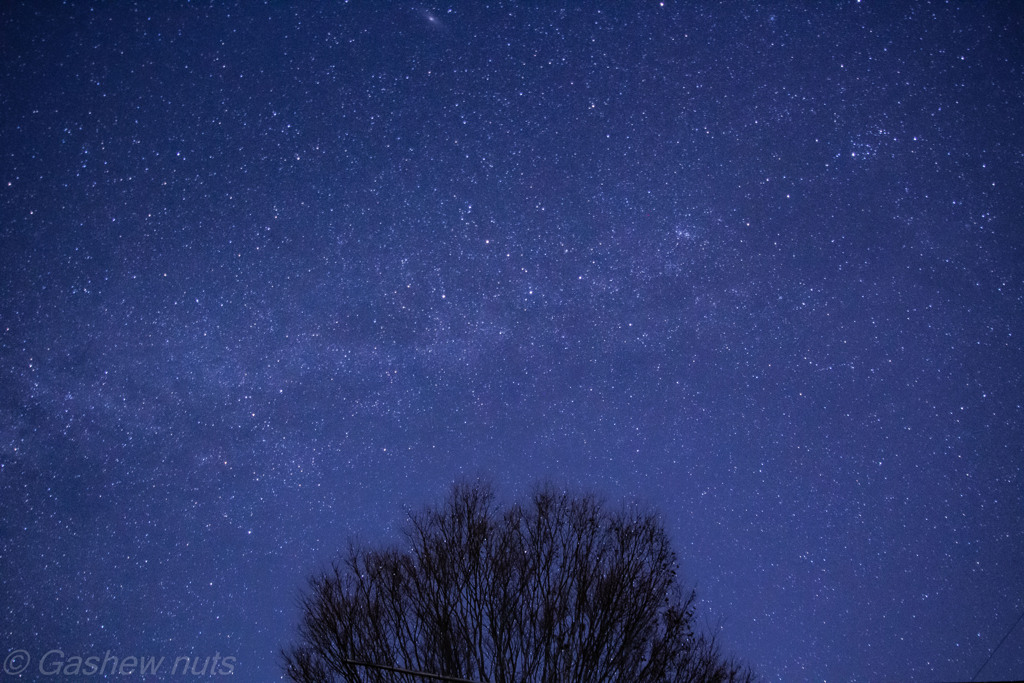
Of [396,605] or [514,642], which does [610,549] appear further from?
[396,605]

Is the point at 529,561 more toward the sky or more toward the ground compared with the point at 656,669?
more toward the sky

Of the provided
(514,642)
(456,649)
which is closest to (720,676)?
(514,642)

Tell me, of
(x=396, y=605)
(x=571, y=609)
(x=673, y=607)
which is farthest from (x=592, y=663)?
(x=396, y=605)

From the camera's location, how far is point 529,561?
14094 millimetres

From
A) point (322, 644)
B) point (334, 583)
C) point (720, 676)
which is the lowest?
point (720, 676)

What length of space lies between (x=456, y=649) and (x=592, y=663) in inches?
93.7

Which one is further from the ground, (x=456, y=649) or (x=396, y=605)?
(x=396, y=605)

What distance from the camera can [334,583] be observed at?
14055mm

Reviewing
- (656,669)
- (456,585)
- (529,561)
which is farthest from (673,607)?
(456,585)

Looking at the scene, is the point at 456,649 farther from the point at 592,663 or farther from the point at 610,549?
the point at 610,549

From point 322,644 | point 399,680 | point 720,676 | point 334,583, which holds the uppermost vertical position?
point 334,583

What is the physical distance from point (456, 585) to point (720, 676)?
4.94 meters

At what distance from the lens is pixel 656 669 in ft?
44.8

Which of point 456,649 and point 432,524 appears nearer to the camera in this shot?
point 456,649
